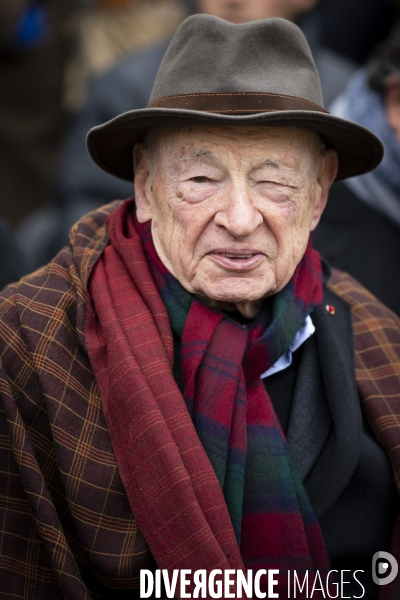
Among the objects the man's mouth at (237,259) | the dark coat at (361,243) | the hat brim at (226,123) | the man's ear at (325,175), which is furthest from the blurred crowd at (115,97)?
the man's mouth at (237,259)

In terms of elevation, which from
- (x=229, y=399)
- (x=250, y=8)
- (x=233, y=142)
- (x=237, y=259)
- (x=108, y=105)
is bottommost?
(x=229, y=399)

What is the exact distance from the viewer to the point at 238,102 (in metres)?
2.68

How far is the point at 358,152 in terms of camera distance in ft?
10.0

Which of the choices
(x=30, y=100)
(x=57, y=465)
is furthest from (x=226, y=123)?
(x=30, y=100)

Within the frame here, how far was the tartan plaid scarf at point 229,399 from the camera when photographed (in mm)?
2666

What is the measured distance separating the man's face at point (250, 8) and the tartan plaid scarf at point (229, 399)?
8.23ft

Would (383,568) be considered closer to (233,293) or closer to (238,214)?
(233,293)

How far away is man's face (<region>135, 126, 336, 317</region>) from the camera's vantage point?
2.71 m

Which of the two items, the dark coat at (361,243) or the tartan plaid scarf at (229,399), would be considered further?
the dark coat at (361,243)

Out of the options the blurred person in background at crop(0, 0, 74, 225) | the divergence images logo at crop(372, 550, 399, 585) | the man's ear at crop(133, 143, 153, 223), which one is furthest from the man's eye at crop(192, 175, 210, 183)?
the blurred person in background at crop(0, 0, 74, 225)

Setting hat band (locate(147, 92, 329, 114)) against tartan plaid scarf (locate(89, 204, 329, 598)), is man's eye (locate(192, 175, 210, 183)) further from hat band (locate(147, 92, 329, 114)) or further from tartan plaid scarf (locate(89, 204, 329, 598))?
tartan plaid scarf (locate(89, 204, 329, 598))

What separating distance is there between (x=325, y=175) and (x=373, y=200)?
4.57 ft

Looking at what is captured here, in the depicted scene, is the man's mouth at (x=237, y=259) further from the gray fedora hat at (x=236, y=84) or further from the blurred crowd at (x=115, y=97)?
the blurred crowd at (x=115, y=97)

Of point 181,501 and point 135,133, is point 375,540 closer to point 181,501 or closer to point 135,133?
point 181,501
